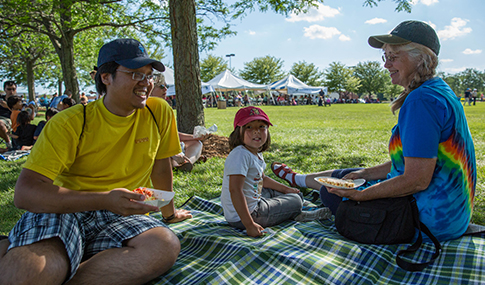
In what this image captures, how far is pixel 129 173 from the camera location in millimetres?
2371

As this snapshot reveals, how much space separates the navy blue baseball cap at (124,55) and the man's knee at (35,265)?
1.22m

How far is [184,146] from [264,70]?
6757 centimetres

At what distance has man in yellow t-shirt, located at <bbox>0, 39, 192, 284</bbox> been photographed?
1.78 metres

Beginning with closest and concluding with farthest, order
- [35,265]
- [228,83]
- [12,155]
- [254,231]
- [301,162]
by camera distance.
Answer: [35,265] → [254,231] → [301,162] → [12,155] → [228,83]

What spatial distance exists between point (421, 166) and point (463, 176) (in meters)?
0.37

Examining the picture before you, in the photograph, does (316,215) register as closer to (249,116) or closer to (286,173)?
(286,173)

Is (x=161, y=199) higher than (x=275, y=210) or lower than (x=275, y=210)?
higher

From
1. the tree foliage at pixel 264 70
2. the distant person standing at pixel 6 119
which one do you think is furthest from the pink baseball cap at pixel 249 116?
the tree foliage at pixel 264 70

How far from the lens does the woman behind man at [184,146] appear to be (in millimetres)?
5172

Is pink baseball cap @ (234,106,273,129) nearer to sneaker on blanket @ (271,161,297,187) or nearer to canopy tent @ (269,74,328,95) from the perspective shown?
sneaker on blanket @ (271,161,297,187)

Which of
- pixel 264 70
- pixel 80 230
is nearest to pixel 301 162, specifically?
pixel 80 230

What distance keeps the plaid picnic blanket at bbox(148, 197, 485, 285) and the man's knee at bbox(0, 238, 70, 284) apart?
2.16 ft

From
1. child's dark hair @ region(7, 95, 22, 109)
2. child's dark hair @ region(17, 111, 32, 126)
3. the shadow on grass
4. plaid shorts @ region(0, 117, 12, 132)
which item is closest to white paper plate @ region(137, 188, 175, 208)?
the shadow on grass

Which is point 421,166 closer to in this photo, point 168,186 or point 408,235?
point 408,235
